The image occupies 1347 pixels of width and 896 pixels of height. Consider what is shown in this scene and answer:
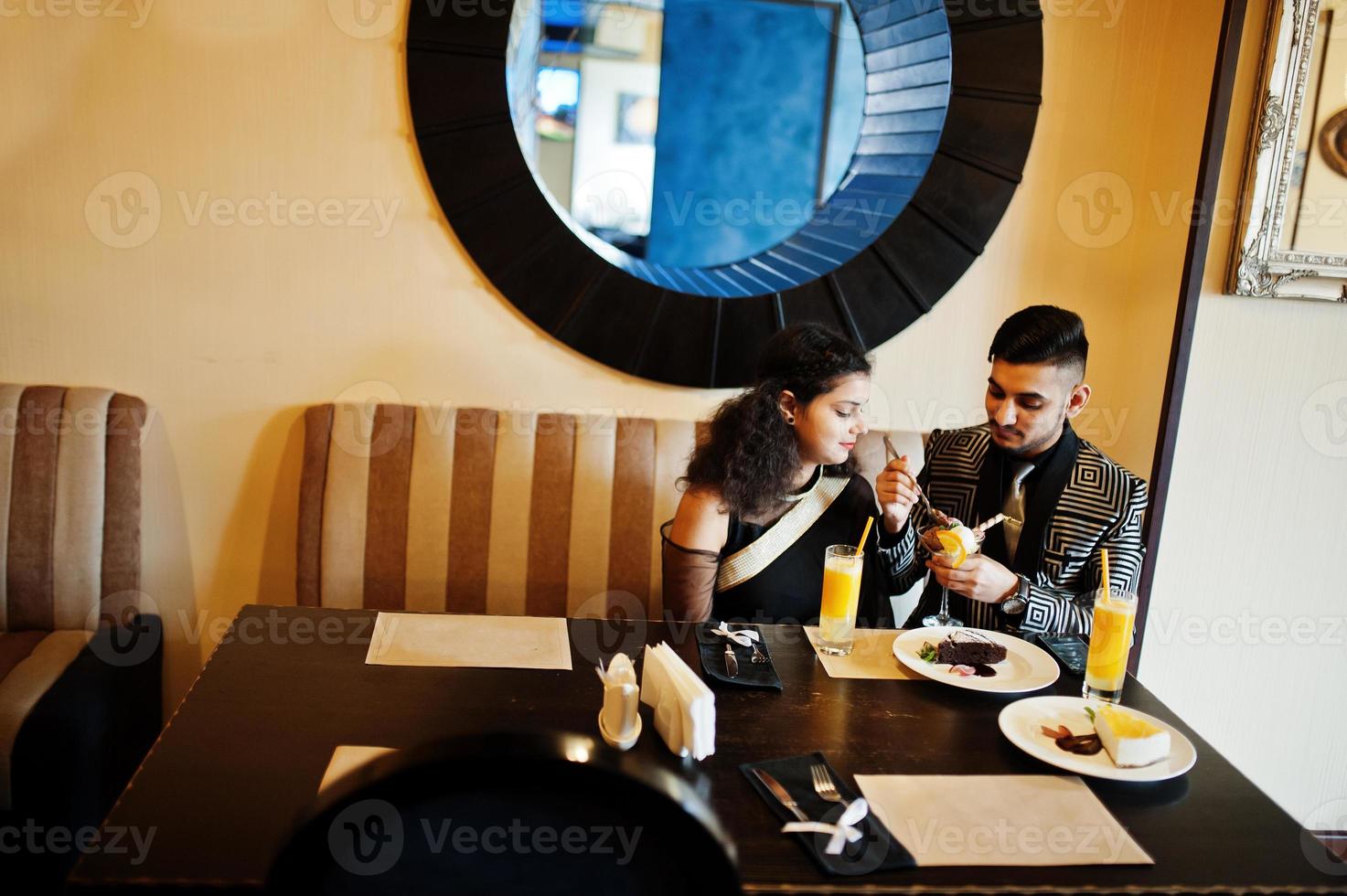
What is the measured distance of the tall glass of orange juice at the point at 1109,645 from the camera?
56.3 inches

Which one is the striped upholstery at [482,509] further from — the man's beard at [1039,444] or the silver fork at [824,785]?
the silver fork at [824,785]

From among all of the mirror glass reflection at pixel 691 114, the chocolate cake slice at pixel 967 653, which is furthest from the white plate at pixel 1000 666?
the mirror glass reflection at pixel 691 114

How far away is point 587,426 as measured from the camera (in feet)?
7.58

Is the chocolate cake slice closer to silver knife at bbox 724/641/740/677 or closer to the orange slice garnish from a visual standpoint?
the orange slice garnish

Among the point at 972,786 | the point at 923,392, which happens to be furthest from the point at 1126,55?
the point at 972,786

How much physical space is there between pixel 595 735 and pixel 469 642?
1.17 ft

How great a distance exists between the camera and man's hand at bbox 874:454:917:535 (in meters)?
1.85

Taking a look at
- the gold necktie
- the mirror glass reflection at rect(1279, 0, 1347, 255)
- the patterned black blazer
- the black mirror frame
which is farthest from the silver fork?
the mirror glass reflection at rect(1279, 0, 1347, 255)

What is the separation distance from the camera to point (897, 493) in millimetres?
1856

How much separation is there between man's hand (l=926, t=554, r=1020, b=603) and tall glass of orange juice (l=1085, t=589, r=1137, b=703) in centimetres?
25

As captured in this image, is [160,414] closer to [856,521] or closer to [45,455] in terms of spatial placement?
[45,455]

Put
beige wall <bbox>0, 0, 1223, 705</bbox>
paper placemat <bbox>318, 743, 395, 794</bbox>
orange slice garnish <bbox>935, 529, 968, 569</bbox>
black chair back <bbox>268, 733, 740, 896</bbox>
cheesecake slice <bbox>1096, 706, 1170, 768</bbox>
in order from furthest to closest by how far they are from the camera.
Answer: beige wall <bbox>0, 0, 1223, 705</bbox>
orange slice garnish <bbox>935, 529, 968, 569</bbox>
cheesecake slice <bbox>1096, 706, 1170, 768</bbox>
paper placemat <bbox>318, 743, 395, 794</bbox>
black chair back <bbox>268, 733, 740, 896</bbox>

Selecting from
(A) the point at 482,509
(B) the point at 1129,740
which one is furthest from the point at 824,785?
(A) the point at 482,509

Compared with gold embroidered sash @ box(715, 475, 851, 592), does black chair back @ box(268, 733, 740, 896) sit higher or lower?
higher
